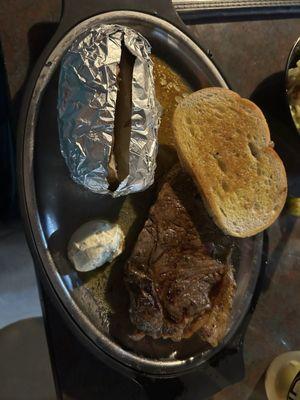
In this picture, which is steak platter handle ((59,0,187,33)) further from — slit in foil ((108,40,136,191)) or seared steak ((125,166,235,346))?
seared steak ((125,166,235,346))

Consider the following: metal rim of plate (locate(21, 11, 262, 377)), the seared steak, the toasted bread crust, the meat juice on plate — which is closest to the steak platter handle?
metal rim of plate (locate(21, 11, 262, 377))

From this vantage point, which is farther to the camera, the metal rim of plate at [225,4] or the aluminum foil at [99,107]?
the metal rim of plate at [225,4]

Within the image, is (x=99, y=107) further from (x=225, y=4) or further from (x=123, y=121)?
(x=225, y=4)

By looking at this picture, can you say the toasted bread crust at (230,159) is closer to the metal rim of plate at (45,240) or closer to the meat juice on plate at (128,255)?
the meat juice on plate at (128,255)

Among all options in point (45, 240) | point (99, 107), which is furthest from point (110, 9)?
point (45, 240)

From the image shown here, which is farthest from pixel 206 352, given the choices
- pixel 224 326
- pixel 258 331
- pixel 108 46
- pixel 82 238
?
pixel 108 46

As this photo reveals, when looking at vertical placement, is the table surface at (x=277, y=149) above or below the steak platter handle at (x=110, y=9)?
below

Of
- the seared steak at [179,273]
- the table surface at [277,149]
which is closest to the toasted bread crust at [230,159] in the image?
the seared steak at [179,273]
